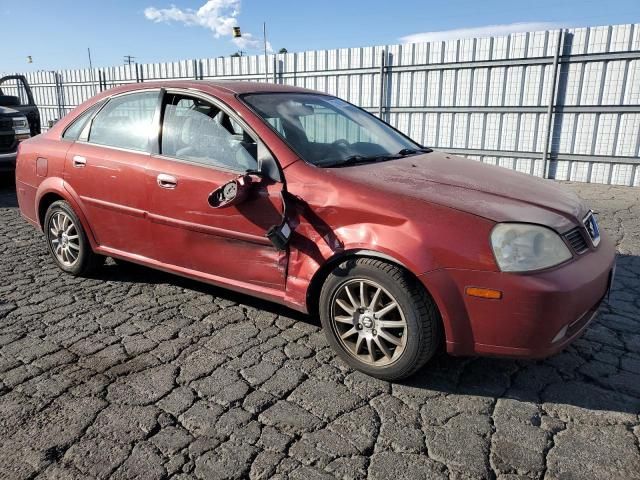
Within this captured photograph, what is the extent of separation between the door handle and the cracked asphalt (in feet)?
3.07

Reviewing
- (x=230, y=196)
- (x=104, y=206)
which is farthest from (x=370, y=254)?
(x=104, y=206)

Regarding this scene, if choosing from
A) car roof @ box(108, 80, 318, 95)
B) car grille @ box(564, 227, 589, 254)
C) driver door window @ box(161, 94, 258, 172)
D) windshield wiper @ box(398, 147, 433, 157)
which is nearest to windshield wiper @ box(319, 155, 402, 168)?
windshield wiper @ box(398, 147, 433, 157)

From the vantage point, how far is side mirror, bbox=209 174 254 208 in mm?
2969

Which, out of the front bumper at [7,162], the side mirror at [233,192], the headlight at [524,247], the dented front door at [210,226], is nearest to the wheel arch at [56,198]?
the dented front door at [210,226]

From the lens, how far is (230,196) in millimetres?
3008

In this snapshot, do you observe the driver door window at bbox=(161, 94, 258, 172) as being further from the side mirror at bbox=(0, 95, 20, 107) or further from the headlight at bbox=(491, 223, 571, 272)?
the side mirror at bbox=(0, 95, 20, 107)

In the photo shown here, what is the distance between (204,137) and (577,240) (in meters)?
2.37

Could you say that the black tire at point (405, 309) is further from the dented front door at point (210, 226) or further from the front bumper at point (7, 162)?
the front bumper at point (7, 162)

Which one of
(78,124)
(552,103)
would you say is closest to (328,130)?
(78,124)

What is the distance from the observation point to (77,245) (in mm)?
4324

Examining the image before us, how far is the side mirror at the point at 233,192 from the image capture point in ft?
9.74

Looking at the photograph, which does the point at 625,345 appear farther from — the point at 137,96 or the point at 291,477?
the point at 137,96

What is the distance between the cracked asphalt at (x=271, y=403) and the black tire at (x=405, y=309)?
14 centimetres

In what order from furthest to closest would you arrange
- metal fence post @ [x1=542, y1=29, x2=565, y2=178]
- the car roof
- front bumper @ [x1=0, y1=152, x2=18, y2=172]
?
metal fence post @ [x1=542, y1=29, x2=565, y2=178] → front bumper @ [x1=0, y1=152, x2=18, y2=172] → the car roof
